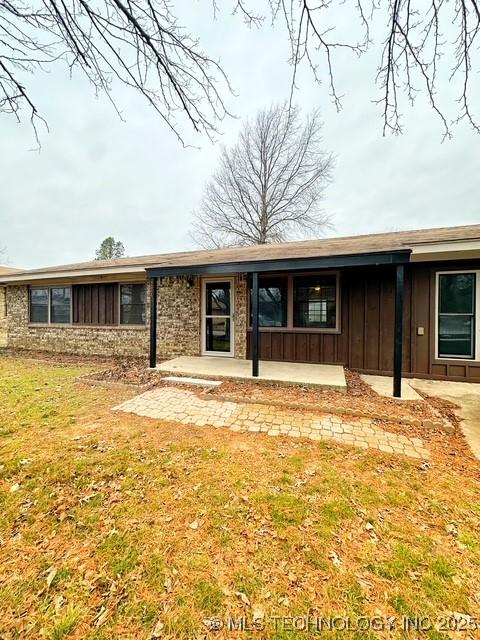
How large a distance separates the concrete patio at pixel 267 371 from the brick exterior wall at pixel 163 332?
2.98 ft

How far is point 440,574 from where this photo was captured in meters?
1.67

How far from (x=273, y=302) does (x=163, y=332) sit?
11.3 feet

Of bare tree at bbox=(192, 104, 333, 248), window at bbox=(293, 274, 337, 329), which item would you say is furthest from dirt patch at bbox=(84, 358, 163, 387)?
bare tree at bbox=(192, 104, 333, 248)

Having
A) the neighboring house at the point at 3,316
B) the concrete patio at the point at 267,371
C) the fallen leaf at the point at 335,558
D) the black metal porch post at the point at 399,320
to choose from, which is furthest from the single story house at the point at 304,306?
the fallen leaf at the point at 335,558

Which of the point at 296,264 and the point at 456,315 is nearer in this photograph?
the point at 296,264

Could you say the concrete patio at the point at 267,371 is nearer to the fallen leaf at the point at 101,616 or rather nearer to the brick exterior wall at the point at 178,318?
the brick exterior wall at the point at 178,318

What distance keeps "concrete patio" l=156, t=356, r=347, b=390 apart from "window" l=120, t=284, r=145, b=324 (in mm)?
2481

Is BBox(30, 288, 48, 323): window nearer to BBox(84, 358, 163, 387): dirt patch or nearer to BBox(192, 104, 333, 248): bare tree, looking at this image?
BBox(84, 358, 163, 387): dirt patch

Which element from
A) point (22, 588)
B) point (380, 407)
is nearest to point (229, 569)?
point (22, 588)

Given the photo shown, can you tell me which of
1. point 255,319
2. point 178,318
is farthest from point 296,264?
point 178,318

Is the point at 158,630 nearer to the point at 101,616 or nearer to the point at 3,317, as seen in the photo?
the point at 101,616

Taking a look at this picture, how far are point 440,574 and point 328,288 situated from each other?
219 inches

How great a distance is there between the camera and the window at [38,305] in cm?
1002

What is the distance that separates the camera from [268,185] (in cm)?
1780
